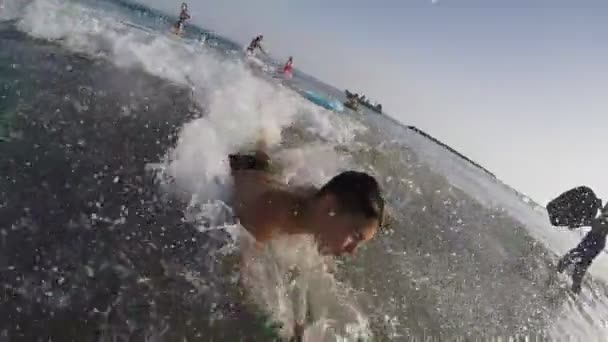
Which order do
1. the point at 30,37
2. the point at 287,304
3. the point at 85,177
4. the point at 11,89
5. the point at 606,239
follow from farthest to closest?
the point at 606,239, the point at 30,37, the point at 11,89, the point at 85,177, the point at 287,304

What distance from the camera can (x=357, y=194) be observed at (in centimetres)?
336

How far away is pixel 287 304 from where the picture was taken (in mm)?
4648

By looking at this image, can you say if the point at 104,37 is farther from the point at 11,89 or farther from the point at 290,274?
the point at 290,274

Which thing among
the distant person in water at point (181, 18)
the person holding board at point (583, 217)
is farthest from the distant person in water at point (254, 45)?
the person holding board at point (583, 217)

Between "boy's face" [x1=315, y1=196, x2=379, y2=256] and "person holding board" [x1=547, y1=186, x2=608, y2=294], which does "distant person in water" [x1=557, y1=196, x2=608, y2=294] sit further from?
"boy's face" [x1=315, y1=196, x2=379, y2=256]

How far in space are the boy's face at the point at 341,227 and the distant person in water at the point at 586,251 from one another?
10.2m

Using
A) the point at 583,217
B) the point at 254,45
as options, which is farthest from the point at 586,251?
the point at 254,45

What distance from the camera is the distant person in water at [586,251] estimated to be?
38.9 ft

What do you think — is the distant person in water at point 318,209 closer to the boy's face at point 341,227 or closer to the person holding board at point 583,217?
the boy's face at point 341,227

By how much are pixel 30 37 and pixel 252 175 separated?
678cm

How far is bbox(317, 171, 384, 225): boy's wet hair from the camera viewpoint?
3.34m

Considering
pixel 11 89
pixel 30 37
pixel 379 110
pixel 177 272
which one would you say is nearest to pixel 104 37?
pixel 30 37

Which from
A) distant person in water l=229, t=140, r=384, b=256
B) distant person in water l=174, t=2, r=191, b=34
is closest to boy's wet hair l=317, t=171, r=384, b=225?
distant person in water l=229, t=140, r=384, b=256

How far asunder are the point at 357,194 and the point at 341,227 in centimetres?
26
